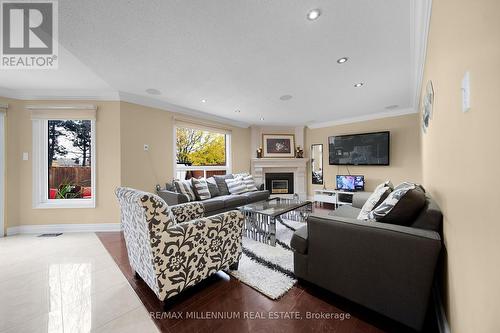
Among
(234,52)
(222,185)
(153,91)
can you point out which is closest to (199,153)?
(222,185)

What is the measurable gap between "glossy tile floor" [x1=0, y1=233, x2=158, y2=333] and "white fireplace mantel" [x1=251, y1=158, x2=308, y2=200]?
3.80m

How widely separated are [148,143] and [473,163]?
4.00m

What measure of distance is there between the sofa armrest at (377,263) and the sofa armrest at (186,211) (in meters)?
1.26

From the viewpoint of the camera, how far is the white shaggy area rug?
1.67 m

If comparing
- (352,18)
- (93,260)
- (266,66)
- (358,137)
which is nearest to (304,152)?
(358,137)

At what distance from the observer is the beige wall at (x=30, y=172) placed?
10.0 ft

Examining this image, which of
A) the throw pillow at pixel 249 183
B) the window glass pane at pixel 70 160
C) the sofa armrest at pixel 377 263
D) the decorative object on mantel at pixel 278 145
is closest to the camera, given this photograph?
A: the sofa armrest at pixel 377 263

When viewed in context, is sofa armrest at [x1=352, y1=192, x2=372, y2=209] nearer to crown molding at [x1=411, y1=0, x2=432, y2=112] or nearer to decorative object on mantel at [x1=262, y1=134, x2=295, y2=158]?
crown molding at [x1=411, y1=0, x2=432, y2=112]

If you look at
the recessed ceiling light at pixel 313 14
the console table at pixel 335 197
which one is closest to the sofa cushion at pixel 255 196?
the console table at pixel 335 197

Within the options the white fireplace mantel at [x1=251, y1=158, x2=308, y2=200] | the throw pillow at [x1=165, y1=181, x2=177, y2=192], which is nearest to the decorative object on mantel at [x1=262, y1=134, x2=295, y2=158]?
the white fireplace mantel at [x1=251, y1=158, x2=308, y2=200]

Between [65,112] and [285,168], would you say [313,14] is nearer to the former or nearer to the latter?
[65,112]

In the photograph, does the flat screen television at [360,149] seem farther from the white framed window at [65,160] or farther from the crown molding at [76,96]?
the white framed window at [65,160]

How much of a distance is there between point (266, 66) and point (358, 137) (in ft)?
10.9

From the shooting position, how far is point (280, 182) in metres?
5.71
